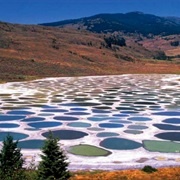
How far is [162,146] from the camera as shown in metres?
23.6

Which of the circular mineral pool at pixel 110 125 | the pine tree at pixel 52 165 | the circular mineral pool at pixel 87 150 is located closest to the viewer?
the pine tree at pixel 52 165

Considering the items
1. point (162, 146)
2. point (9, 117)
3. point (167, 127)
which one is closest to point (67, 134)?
point (162, 146)

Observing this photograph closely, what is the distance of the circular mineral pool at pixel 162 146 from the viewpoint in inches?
891

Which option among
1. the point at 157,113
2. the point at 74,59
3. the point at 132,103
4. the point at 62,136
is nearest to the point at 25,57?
the point at 74,59

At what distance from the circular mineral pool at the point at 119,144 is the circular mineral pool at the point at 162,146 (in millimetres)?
682

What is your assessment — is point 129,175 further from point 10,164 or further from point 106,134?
point 106,134

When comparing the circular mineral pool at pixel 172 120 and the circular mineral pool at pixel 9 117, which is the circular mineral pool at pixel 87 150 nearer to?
the circular mineral pool at pixel 172 120

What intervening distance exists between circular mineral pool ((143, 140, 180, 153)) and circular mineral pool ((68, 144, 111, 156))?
3079 mm

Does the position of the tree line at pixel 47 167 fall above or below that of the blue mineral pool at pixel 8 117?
below

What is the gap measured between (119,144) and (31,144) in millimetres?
6031

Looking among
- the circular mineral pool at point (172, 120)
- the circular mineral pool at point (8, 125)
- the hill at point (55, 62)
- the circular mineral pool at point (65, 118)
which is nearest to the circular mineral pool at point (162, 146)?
the circular mineral pool at point (172, 120)

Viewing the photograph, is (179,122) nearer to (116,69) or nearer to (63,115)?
(63,115)

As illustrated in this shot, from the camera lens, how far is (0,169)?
13.5m

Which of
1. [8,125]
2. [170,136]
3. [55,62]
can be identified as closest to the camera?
[170,136]
